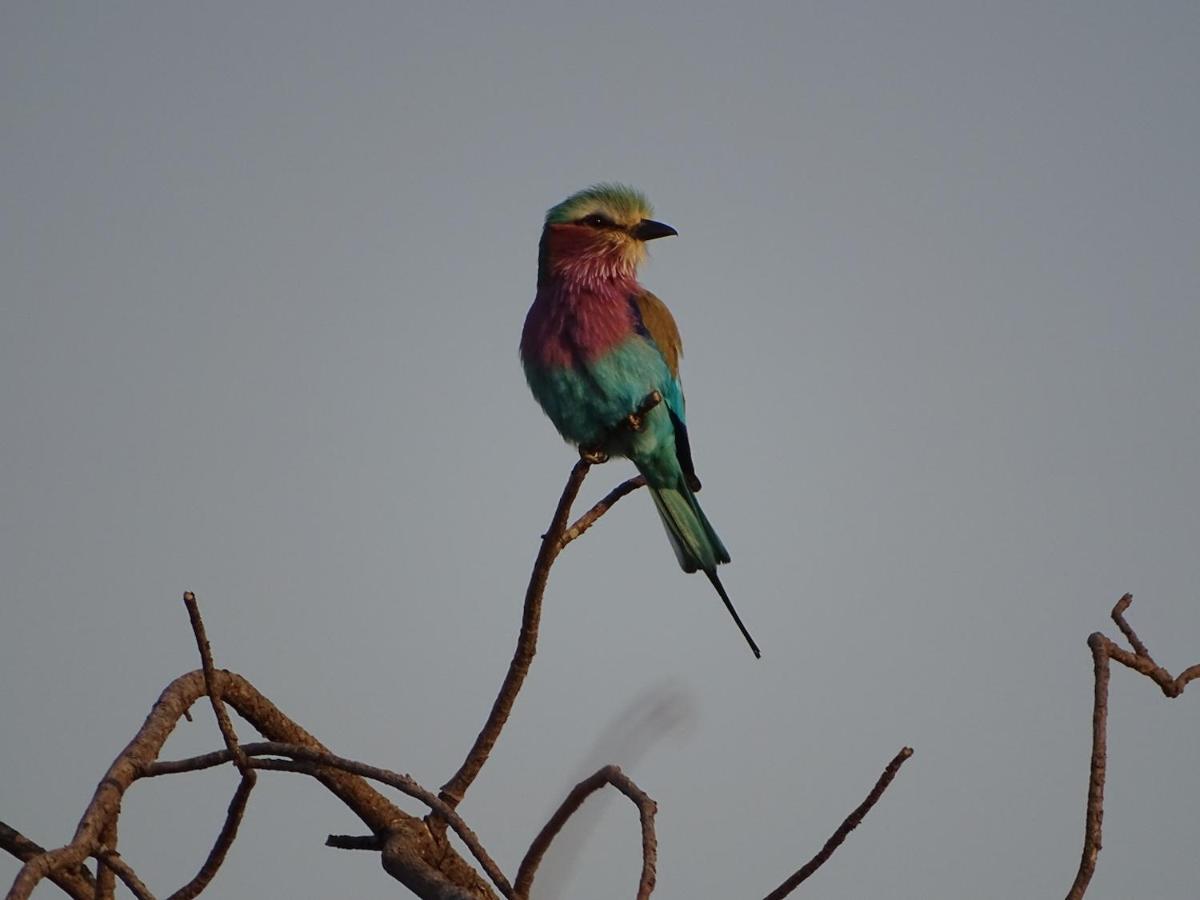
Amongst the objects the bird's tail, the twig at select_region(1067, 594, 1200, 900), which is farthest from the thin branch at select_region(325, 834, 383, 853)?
the bird's tail

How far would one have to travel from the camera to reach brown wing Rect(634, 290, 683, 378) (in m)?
5.04

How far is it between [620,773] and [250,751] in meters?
0.52

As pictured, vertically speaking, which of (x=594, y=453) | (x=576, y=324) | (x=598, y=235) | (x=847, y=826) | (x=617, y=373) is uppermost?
(x=598, y=235)

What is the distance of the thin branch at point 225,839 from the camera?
2.02 m

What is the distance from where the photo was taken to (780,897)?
188 cm

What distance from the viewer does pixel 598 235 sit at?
5402 millimetres

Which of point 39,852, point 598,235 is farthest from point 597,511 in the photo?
point 598,235

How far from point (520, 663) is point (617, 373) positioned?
2.37 m

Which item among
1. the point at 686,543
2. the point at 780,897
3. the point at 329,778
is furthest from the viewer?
the point at 686,543

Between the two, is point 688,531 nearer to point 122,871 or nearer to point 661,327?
point 661,327

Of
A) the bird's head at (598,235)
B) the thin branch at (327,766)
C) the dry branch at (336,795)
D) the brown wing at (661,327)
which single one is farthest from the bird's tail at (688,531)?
the thin branch at (327,766)

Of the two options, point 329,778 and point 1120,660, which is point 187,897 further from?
point 1120,660

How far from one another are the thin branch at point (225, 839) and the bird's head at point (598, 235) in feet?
11.0

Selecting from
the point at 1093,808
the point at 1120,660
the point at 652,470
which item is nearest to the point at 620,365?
the point at 652,470
